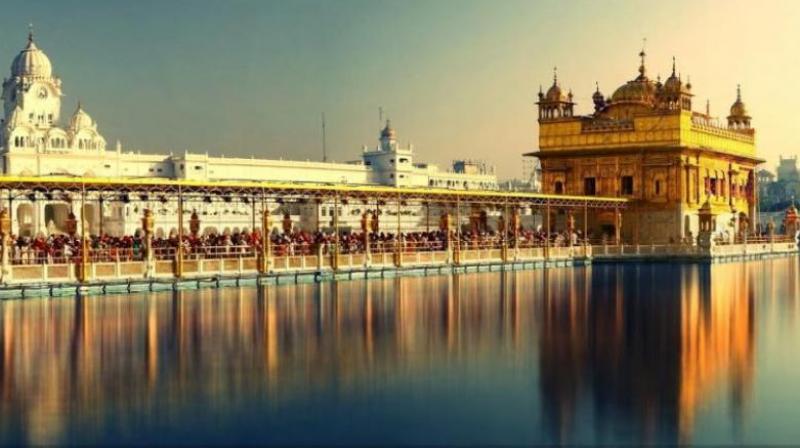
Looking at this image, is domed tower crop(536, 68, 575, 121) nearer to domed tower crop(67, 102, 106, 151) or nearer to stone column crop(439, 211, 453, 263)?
stone column crop(439, 211, 453, 263)

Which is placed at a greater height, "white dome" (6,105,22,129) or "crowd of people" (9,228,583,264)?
"white dome" (6,105,22,129)

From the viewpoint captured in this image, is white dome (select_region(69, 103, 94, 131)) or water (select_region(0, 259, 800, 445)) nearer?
water (select_region(0, 259, 800, 445))

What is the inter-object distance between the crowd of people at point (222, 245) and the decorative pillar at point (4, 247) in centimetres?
123

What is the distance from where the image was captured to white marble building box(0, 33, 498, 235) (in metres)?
115

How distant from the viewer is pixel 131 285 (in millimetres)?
36375

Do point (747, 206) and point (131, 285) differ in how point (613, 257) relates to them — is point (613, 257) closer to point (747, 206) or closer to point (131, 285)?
point (747, 206)

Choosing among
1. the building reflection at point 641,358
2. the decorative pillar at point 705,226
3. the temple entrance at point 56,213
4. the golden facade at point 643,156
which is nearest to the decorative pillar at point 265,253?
the building reflection at point 641,358

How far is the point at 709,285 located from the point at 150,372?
29.2 metres

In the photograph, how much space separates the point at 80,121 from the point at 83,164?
753cm

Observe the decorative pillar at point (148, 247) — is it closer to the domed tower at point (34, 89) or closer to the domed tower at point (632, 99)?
the domed tower at point (632, 99)

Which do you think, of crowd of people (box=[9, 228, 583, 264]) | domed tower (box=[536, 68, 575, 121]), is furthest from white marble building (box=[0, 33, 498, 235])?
crowd of people (box=[9, 228, 583, 264])

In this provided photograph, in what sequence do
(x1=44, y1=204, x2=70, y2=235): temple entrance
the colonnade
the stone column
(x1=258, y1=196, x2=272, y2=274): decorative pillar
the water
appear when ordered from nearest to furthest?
the water → the colonnade → (x1=258, y1=196, x2=272, y2=274): decorative pillar → the stone column → (x1=44, y1=204, x2=70, y2=235): temple entrance

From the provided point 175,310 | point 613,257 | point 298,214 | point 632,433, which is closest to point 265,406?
point 632,433

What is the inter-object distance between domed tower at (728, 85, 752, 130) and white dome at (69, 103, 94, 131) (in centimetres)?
7246
